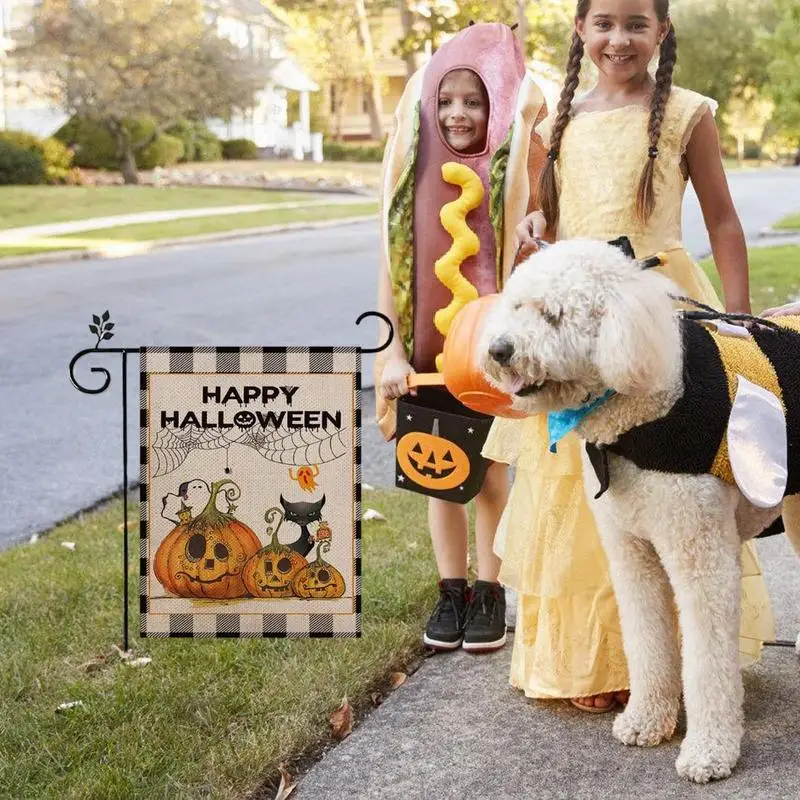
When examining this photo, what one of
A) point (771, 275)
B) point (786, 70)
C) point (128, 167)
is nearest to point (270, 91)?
point (128, 167)

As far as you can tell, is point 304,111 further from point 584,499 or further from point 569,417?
point 569,417

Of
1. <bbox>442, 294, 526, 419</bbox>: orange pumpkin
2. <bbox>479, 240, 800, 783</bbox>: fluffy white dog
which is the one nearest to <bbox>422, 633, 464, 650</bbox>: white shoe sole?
<bbox>479, 240, 800, 783</bbox>: fluffy white dog

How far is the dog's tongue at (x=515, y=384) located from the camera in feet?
8.39

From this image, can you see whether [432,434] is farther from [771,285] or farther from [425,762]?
[771,285]

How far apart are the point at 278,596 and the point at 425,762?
24.9 inches

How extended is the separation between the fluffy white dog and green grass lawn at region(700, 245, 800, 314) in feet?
24.7

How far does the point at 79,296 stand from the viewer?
12523mm

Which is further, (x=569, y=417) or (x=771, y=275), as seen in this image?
(x=771, y=275)

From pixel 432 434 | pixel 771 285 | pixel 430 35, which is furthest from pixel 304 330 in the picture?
pixel 430 35

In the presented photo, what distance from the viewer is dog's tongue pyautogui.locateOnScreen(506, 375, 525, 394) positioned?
2557 millimetres

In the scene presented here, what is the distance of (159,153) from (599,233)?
34623mm

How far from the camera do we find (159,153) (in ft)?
119

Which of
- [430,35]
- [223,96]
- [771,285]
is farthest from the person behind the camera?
[223,96]

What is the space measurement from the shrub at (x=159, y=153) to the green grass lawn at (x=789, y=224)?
2031 centimetres
